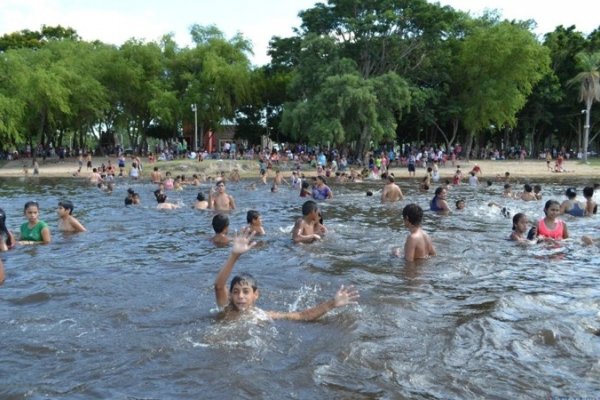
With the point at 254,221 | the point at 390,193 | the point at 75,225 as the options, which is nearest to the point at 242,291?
the point at 254,221

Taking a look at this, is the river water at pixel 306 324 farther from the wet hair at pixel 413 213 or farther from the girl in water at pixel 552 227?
the wet hair at pixel 413 213

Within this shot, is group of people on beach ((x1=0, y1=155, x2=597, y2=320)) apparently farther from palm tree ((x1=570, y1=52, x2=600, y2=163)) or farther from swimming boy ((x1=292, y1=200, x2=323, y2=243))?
palm tree ((x1=570, y1=52, x2=600, y2=163))

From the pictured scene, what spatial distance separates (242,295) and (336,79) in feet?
106

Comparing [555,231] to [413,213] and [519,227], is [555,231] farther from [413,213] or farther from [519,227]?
[413,213]

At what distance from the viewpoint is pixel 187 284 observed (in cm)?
786

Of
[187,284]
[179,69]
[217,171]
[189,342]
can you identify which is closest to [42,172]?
[217,171]

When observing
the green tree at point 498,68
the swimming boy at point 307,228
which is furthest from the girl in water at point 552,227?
the green tree at point 498,68

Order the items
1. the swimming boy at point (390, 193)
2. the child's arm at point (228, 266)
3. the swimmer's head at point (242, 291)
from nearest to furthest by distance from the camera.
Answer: the child's arm at point (228, 266) < the swimmer's head at point (242, 291) < the swimming boy at point (390, 193)

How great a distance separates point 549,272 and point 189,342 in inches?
220

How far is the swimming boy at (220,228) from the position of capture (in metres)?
9.90

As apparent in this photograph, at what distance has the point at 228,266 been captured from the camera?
5.30 meters

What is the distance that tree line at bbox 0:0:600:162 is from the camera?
38156 millimetres

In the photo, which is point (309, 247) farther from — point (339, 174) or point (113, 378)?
point (339, 174)

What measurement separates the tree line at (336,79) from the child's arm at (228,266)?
101 feet
